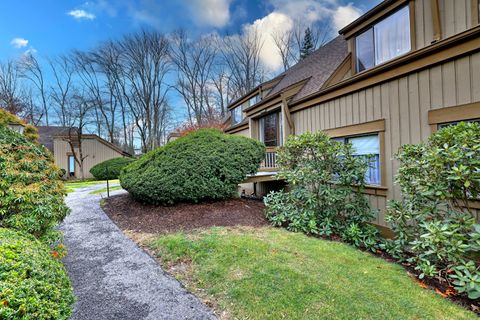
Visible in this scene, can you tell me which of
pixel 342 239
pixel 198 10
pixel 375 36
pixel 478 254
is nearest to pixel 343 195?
pixel 342 239

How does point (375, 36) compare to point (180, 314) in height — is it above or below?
above

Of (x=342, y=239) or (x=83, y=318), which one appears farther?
(x=342, y=239)

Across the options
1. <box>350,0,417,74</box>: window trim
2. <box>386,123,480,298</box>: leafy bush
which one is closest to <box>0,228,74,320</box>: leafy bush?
<box>386,123,480,298</box>: leafy bush

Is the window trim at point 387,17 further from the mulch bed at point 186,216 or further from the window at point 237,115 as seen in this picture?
the window at point 237,115

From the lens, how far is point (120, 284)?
3451 millimetres

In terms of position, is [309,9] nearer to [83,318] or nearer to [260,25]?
[260,25]

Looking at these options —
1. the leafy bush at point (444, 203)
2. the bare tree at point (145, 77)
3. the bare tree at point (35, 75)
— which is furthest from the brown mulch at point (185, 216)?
the bare tree at point (35, 75)

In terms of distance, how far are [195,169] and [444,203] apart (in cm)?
551

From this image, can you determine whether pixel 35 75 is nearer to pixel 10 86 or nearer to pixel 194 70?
pixel 10 86

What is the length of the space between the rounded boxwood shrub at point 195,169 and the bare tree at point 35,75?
26.0 meters

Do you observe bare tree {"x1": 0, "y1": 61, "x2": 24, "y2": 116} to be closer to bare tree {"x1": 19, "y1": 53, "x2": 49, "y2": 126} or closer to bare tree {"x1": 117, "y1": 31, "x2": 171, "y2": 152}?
bare tree {"x1": 19, "y1": 53, "x2": 49, "y2": 126}

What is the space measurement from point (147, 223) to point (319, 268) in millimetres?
4300

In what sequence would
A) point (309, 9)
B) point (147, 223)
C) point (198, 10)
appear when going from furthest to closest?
point (309, 9)
point (198, 10)
point (147, 223)

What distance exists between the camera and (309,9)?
18.4 m
